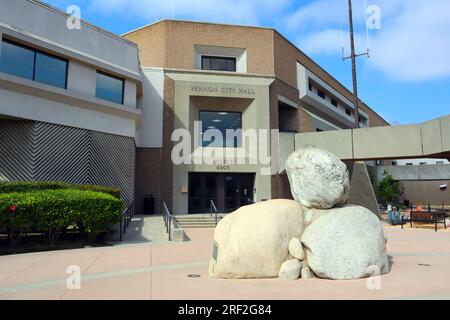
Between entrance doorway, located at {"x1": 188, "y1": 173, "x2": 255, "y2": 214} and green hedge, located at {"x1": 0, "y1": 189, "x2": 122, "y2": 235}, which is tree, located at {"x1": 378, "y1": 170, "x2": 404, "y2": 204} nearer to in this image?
entrance doorway, located at {"x1": 188, "y1": 173, "x2": 255, "y2": 214}

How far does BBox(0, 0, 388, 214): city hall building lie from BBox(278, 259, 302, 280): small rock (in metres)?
11.8

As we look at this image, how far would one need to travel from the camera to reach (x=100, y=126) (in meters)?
17.6

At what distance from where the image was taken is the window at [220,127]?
24.4 metres

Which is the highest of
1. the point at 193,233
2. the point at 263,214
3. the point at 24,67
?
the point at 24,67

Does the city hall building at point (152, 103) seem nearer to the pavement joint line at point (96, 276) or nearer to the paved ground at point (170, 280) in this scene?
the paved ground at point (170, 280)

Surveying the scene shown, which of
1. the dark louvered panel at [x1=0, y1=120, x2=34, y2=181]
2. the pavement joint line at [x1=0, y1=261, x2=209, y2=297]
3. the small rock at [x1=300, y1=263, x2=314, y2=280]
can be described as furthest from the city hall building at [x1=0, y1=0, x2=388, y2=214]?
the small rock at [x1=300, y1=263, x2=314, y2=280]

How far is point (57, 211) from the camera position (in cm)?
1059

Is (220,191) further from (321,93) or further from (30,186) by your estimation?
(321,93)

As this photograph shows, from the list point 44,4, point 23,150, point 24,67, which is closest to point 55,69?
point 24,67

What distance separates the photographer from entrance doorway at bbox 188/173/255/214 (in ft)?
77.8

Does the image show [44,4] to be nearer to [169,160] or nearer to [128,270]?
[169,160]

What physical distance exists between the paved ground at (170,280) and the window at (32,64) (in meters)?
8.33

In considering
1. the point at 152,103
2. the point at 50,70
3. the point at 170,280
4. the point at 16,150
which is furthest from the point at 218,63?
the point at 170,280

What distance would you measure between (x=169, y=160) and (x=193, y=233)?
8.34 meters
